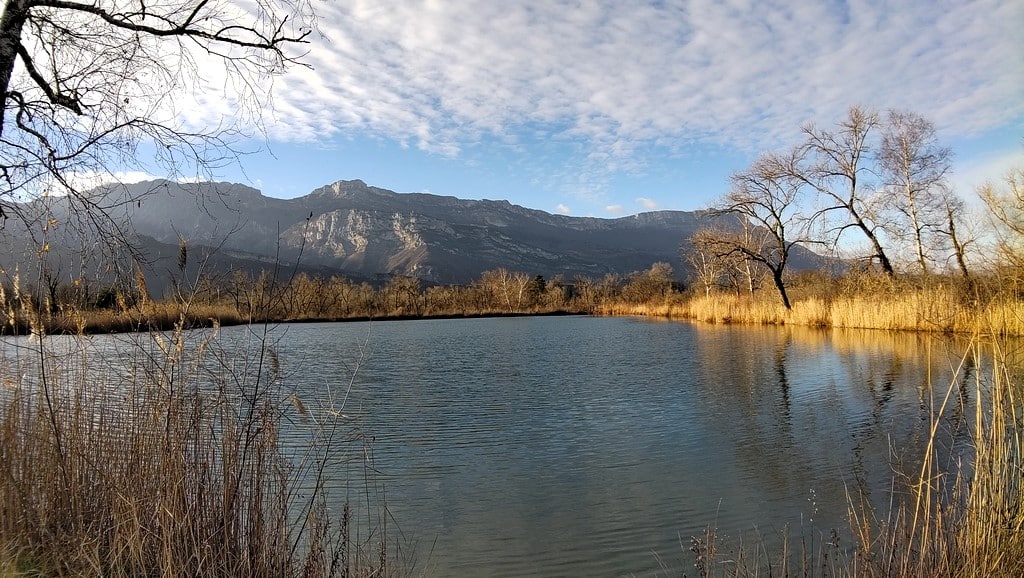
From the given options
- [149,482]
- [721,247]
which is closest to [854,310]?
[721,247]

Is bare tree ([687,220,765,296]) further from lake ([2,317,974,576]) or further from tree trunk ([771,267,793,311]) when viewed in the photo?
lake ([2,317,974,576])

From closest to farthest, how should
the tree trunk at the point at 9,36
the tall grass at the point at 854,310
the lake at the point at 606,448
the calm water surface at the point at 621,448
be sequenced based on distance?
1. the tree trunk at the point at 9,36
2. the lake at the point at 606,448
3. the calm water surface at the point at 621,448
4. the tall grass at the point at 854,310

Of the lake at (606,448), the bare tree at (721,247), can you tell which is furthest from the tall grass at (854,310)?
the bare tree at (721,247)

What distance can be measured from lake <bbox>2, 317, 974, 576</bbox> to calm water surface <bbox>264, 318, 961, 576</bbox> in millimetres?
29

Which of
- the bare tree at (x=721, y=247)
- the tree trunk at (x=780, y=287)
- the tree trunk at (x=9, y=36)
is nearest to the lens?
the tree trunk at (x=9, y=36)

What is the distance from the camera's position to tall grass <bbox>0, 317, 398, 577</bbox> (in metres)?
3.38

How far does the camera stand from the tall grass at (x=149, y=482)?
11.1ft

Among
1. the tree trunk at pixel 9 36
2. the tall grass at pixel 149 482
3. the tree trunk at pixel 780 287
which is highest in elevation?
the tree trunk at pixel 9 36

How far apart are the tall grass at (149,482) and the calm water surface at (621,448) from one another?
42.3 inches

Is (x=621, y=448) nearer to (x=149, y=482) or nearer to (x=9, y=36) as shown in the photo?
(x=149, y=482)

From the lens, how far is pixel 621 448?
26.7ft

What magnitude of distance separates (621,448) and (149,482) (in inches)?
236

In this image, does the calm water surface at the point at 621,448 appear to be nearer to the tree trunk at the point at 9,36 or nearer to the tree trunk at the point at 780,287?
the tree trunk at the point at 9,36

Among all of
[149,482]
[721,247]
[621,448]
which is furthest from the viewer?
[721,247]
